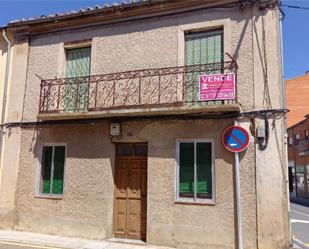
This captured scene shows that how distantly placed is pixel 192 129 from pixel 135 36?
3266 mm

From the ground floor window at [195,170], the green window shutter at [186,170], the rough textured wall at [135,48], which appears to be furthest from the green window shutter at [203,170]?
the rough textured wall at [135,48]

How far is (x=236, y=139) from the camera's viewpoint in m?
7.84

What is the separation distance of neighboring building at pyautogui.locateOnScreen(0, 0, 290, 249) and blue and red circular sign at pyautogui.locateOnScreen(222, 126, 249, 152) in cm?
45

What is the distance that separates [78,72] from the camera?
34.4 ft

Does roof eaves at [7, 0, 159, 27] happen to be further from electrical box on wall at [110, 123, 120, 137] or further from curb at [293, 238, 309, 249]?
curb at [293, 238, 309, 249]

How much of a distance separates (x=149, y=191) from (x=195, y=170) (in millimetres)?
1340

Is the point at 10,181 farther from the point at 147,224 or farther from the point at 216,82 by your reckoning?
the point at 216,82

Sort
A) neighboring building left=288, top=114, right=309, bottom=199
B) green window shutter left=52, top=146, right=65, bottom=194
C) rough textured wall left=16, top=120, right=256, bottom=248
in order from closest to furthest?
1. rough textured wall left=16, top=120, right=256, bottom=248
2. green window shutter left=52, top=146, right=65, bottom=194
3. neighboring building left=288, top=114, right=309, bottom=199

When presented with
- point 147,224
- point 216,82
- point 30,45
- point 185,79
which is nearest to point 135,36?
point 185,79

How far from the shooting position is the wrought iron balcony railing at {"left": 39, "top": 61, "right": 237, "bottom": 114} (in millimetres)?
8922

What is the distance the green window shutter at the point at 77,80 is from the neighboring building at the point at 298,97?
3240 centimetres

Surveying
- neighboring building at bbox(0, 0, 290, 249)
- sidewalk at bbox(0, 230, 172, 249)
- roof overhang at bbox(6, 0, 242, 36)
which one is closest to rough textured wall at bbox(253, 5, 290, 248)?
neighboring building at bbox(0, 0, 290, 249)

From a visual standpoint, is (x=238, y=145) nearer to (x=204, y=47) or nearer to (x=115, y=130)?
(x=204, y=47)

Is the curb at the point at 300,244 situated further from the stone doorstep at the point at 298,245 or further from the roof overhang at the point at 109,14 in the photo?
the roof overhang at the point at 109,14
